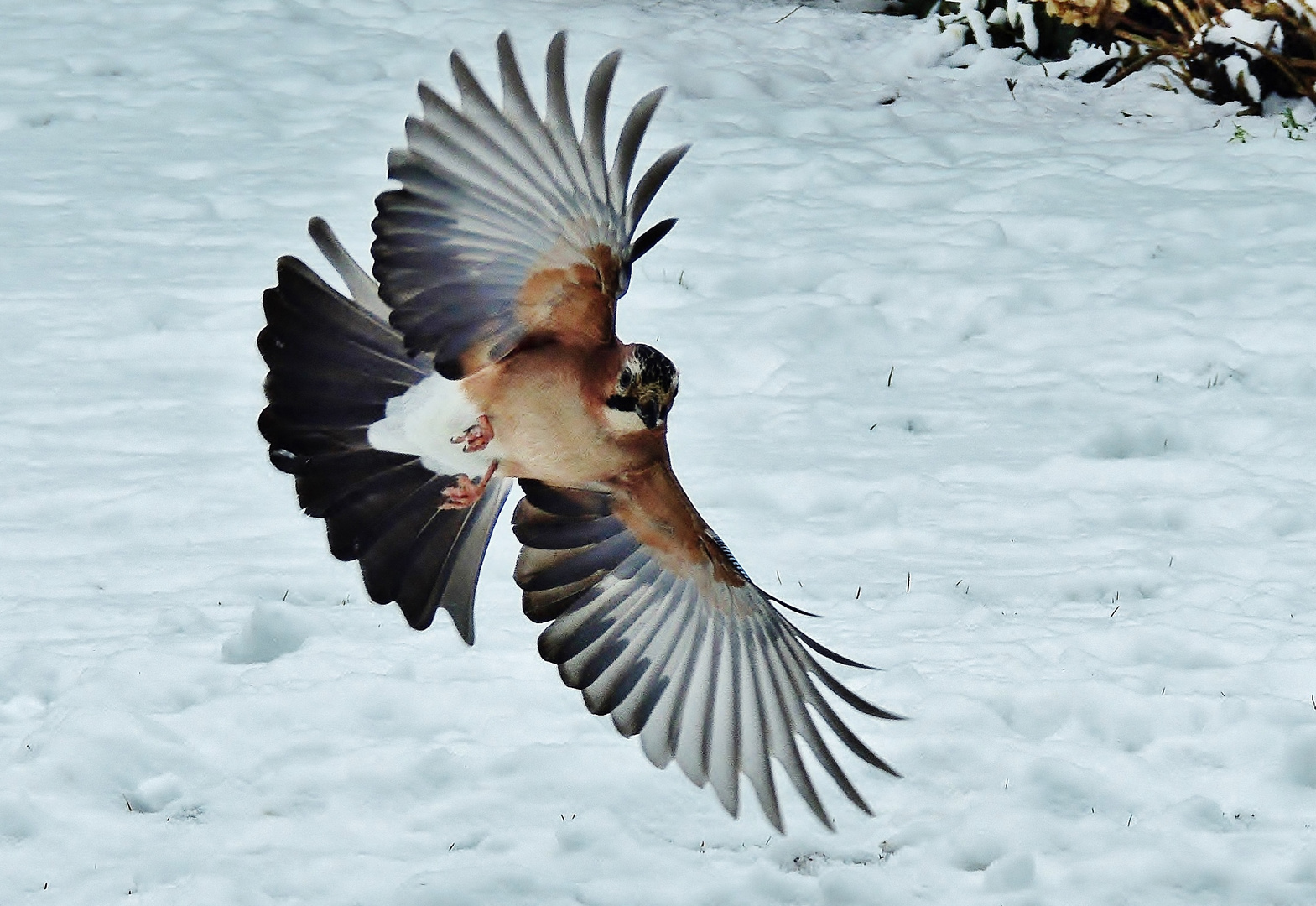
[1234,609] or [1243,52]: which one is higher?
[1243,52]

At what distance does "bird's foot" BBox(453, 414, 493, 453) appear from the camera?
10.5 feet

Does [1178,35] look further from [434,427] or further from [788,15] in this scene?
[434,427]

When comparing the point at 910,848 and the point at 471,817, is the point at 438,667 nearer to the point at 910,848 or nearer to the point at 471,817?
the point at 471,817

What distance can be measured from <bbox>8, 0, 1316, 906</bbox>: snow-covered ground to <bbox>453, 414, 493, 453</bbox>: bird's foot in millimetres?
791

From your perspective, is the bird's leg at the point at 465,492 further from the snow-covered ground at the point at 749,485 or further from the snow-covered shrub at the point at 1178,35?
the snow-covered shrub at the point at 1178,35

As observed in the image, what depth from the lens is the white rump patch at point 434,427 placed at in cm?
327

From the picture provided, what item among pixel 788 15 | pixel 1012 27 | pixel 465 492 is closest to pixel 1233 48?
pixel 1012 27

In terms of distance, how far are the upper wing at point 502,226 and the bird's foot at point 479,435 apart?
0.36 ft

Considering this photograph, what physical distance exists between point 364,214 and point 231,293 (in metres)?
0.72

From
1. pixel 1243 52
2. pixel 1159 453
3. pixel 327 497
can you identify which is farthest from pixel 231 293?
pixel 1243 52

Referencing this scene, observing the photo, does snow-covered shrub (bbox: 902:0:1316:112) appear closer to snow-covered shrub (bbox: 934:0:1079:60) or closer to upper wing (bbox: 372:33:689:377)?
snow-covered shrub (bbox: 934:0:1079:60)

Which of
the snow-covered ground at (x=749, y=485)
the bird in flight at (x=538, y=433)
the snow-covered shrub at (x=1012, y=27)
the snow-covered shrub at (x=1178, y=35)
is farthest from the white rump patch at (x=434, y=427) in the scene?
the snow-covered shrub at (x=1012, y=27)

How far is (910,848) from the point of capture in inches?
139

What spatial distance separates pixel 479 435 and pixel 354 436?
1.36 ft
